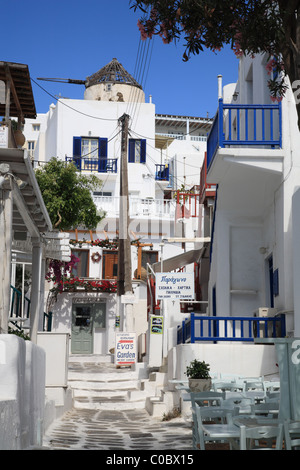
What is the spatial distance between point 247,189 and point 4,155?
7447mm

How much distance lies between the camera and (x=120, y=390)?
741 inches

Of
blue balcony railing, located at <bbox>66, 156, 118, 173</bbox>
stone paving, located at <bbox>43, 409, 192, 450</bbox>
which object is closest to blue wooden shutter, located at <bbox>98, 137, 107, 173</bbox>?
blue balcony railing, located at <bbox>66, 156, 118, 173</bbox>

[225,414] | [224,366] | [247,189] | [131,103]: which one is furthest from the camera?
[131,103]

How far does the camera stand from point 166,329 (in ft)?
59.7

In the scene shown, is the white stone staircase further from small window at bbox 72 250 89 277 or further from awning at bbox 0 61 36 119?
small window at bbox 72 250 89 277

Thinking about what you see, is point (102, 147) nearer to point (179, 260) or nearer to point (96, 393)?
point (179, 260)

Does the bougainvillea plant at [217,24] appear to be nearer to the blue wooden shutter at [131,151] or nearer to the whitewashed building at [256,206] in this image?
the whitewashed building at [256,206]

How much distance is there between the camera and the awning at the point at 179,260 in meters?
22.4

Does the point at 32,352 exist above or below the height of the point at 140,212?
below

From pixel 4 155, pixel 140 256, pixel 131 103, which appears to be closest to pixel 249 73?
pixel 4 155

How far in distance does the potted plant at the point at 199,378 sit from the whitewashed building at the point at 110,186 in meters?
12.4

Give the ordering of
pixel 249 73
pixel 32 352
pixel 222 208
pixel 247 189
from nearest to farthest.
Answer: pixel 32 352 < pixel 247 189 < pixel 222 208 < pixel 249 73

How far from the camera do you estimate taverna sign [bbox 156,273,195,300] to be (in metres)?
15.7

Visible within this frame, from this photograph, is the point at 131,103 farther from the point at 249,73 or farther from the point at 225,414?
the point at 225,414
